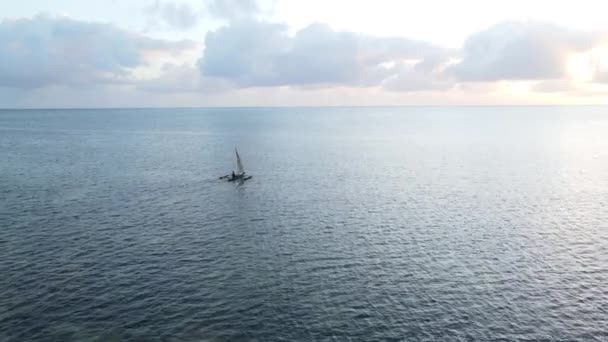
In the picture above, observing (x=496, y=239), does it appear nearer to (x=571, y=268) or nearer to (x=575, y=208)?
(x=571, y=268)

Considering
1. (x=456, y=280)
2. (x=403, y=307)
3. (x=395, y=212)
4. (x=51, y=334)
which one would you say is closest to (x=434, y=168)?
(x=395, y=212)

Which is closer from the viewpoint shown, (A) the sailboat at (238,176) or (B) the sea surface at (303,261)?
(B) the sea surface at (303,261)

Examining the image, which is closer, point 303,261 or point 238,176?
point 303,261

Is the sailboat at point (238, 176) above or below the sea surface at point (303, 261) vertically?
above

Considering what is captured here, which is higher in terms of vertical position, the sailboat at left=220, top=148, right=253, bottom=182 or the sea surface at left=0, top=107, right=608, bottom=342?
the sailboat at left=220, top=148, right=253, bottom=182

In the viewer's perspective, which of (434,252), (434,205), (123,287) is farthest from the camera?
(434,205)

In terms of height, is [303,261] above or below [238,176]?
below

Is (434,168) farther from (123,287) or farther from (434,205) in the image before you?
(123,287)

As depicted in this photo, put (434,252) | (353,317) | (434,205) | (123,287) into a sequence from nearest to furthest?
(353,317)
(123,287)
(434,252)
(434,205)

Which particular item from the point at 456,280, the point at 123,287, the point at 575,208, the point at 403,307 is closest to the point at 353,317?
the point at 403,307

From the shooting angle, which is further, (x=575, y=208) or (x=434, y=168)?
(x=434, y=168)

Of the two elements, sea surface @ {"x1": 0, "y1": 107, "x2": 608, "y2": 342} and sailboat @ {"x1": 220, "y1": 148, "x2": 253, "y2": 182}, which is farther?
sailboat @ {"x1": 220, "y1": 148, "x2": 253, "y2": 182}
